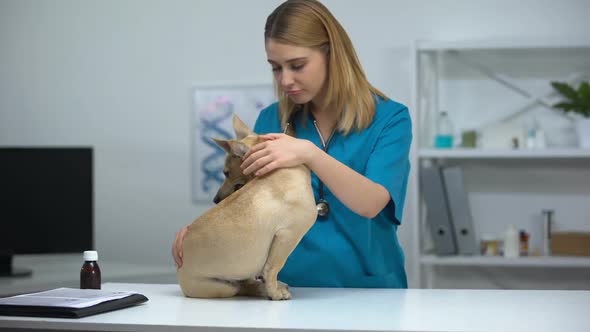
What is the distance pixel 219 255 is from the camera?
4.97 feet

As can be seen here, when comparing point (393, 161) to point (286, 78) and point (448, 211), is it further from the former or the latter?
point (448, 211)

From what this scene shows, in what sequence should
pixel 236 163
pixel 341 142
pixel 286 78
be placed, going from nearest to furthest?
pixel 236 163 < pixel 286 78 < pixel 341 142

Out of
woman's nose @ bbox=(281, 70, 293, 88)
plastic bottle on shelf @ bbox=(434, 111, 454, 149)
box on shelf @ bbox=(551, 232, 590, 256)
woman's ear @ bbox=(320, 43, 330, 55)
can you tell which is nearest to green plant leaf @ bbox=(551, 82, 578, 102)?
plastic bottle on shelf @ bbox=(434, 111, 454, 149)

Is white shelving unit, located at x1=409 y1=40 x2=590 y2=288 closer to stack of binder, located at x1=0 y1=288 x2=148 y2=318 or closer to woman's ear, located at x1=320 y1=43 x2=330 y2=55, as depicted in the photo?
woman's ear, located at x1=320 y1=43 x2=330 y2=55

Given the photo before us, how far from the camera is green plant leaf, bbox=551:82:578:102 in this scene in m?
3.36

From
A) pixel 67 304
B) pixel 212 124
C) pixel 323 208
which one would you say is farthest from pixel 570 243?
pixel 67 304

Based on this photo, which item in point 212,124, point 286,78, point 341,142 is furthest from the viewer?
point 212,124

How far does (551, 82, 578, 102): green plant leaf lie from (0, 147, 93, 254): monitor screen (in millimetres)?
2074

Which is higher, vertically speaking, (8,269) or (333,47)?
(333,47)

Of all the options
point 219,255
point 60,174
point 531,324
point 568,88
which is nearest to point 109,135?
point 60,174

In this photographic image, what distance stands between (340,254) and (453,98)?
1.97 m

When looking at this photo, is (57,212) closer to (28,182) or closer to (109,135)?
(28,182)

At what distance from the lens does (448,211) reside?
339 cm

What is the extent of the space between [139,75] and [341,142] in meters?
2.26
